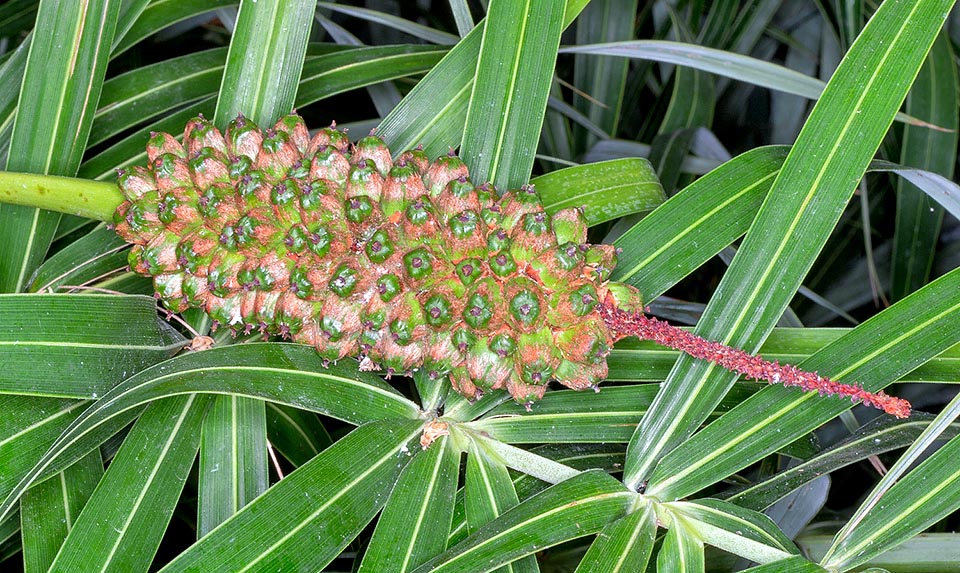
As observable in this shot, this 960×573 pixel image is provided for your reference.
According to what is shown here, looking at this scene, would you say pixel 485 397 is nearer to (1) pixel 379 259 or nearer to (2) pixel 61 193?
(1) pixel 379 259

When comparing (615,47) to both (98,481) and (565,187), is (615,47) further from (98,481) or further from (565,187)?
(98,481)

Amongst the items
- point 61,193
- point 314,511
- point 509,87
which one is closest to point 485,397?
point 314,511

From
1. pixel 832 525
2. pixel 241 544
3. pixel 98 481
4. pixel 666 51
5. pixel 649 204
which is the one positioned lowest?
→ pixel 832 525

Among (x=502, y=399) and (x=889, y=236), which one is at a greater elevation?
(x=889, y=236)

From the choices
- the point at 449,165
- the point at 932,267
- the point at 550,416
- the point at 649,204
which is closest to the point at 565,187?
the point at 649,204

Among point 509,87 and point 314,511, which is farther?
point 509,87

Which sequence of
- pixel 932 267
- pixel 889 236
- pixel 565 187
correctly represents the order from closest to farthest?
pixel 565 187, pixel 932 267, pixel 889 236

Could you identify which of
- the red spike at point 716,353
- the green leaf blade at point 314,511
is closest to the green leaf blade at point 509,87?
the red spike at point 716,353
